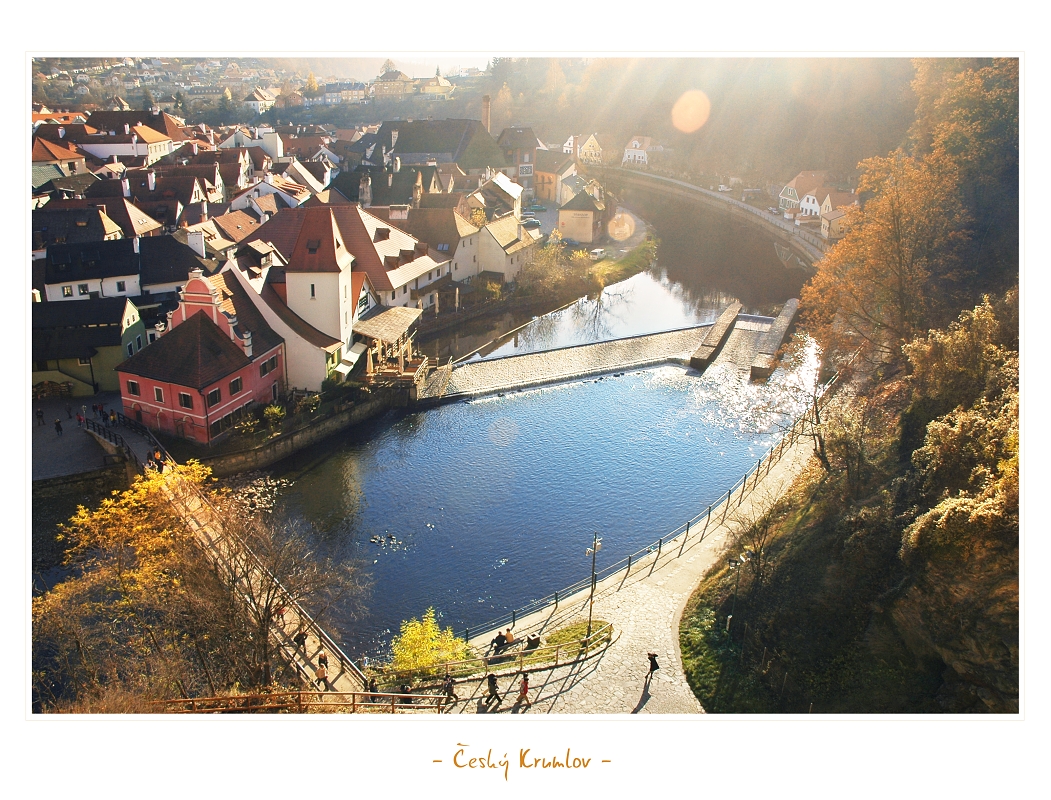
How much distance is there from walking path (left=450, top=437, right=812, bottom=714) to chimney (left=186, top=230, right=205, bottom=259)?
27121mm

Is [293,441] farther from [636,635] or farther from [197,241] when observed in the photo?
[636,635]

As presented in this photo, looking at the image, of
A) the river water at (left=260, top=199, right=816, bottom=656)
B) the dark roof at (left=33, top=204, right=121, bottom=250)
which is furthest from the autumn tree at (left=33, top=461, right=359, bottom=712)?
the dark roof at (left=33, top=204, right=121, bottom=250)

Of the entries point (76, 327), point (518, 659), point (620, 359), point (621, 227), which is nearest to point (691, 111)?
point (621, 227)

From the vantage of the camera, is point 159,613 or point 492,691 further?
point 159,613


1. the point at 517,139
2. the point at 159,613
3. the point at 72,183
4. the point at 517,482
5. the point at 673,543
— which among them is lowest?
the point at 159,613

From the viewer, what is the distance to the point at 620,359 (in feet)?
123

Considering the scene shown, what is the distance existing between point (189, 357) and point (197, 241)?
43.5 feet

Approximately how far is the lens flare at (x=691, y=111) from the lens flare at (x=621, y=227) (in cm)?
3779

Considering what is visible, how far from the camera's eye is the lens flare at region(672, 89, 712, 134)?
101 metres

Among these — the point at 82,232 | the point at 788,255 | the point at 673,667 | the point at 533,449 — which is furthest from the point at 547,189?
the point at 673,667

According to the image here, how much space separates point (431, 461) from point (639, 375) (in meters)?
11.6

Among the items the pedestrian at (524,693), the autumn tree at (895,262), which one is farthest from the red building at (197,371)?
the autumn tree at (895,262)

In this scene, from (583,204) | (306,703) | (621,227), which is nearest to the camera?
(306,703)

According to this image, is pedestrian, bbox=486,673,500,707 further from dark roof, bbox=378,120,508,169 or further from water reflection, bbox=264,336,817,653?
dark roof, bbox=378,120,508,169
